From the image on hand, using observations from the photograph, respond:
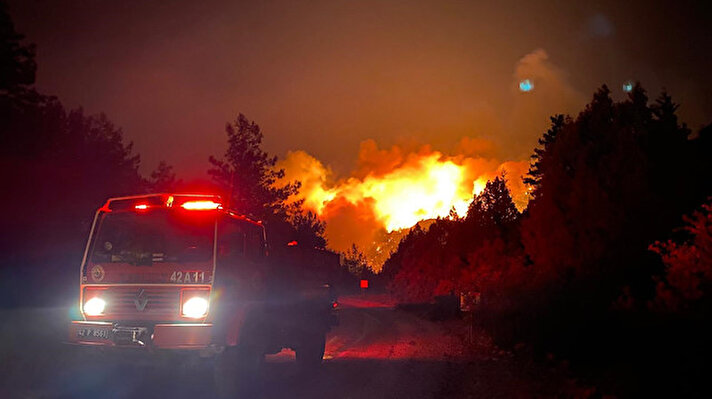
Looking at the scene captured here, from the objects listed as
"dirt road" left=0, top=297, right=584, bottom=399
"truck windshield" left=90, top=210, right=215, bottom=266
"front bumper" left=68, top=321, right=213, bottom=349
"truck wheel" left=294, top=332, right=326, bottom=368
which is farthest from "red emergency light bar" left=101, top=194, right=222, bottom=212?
"truck wheel" left=294, top=332, right=326, bottom=368

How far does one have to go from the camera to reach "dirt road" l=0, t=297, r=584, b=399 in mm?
9016

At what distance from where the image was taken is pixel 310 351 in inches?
468

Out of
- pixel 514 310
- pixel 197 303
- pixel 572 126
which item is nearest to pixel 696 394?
pixel 197 303

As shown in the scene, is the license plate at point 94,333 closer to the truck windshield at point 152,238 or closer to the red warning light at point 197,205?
the truck windshield at point 152,238

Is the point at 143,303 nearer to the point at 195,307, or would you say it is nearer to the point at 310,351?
the point at 195,307

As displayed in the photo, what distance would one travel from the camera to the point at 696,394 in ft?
25.8

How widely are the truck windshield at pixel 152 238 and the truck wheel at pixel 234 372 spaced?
1.42 m

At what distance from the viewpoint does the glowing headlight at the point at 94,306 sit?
8.22 meters

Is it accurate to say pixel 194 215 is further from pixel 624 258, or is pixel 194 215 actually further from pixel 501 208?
pixel 501 208

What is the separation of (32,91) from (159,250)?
20710 mm

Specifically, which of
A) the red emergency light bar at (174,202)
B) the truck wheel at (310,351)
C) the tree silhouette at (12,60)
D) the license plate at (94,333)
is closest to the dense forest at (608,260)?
the truck wheel at (310,351)

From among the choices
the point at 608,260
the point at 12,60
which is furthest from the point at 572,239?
the point at 12,60

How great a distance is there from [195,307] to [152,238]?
1427mm

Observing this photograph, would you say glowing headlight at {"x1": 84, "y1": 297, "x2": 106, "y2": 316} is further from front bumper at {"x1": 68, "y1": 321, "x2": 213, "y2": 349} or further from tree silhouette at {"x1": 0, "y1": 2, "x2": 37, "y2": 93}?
tree silhouette at {"x1": 0, "y1": 2, "x2": 37, "y2": 93}
